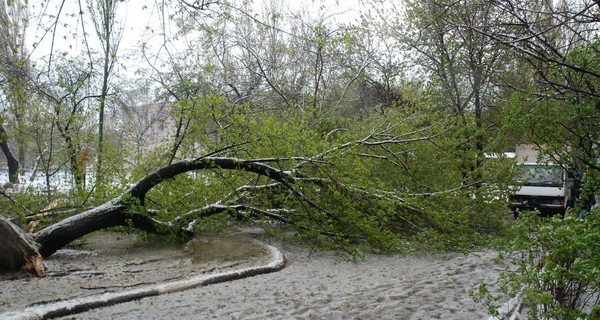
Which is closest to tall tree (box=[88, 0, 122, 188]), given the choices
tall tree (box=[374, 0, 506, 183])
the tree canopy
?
the tree canopy

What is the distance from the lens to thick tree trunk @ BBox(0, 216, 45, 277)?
7.56 m

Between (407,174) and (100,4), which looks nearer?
(407,174)

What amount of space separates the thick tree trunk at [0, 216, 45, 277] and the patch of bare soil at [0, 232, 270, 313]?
19 cm

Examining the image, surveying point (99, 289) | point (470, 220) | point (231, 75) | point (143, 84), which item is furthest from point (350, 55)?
point (99, 289)

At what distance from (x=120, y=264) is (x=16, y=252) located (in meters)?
1.62

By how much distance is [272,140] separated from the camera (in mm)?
9031

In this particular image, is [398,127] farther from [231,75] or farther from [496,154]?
[231,75]

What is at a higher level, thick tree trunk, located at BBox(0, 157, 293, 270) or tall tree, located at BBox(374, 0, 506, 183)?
tall tree, located at BBox(374, 0, 506, 183)

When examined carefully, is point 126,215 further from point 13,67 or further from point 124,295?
point 13,67

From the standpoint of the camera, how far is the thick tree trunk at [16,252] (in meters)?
7.56

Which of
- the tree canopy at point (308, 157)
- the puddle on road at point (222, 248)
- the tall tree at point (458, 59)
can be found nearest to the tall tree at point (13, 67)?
the tree canopy at point (308, 157)

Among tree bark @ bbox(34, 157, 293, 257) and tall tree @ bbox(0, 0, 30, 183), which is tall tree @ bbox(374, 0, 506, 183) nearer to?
tree bark @ bbox(34, 157, 293, 257)

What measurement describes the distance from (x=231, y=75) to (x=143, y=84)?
10.6 feet

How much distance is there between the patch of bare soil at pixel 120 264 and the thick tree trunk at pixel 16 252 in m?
0.19
